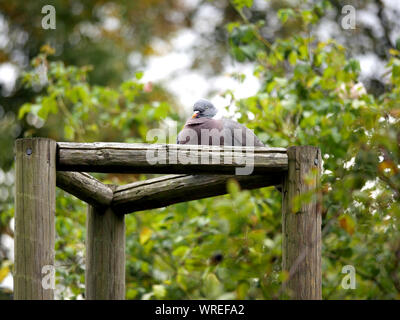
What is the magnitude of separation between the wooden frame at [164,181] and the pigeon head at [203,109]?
554mm

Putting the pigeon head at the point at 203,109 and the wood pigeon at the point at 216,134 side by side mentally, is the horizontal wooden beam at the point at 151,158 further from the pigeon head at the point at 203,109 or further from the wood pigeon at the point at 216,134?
the pigeon head at the point at 203,109

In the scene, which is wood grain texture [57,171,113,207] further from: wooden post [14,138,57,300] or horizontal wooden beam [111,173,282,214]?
wooden post [14,138,57,300]

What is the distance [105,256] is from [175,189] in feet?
2.20

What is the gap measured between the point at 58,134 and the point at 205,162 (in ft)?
17.7

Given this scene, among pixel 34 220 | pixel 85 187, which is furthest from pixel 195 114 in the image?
pixel 34 220

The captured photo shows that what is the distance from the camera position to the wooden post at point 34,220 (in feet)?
6.87

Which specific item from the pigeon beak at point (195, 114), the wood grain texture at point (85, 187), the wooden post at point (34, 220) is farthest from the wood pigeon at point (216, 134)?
the wooden post at point (34, 220)

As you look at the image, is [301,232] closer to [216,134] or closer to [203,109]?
[216,134]

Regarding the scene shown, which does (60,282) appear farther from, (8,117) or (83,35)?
(83,35)

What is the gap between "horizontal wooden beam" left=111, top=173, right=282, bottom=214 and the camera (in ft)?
8.18


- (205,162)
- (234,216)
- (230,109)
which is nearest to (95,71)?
(230,109)

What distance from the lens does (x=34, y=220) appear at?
83.9 inches

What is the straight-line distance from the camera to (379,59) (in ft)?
26.0

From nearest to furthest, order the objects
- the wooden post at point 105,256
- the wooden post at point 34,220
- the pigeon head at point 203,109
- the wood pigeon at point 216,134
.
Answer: the wooden post at point 34,220 < the wood pigeon at point 216,134 < the wooden post at point 105,256 < the pigeon head at point 203,109
